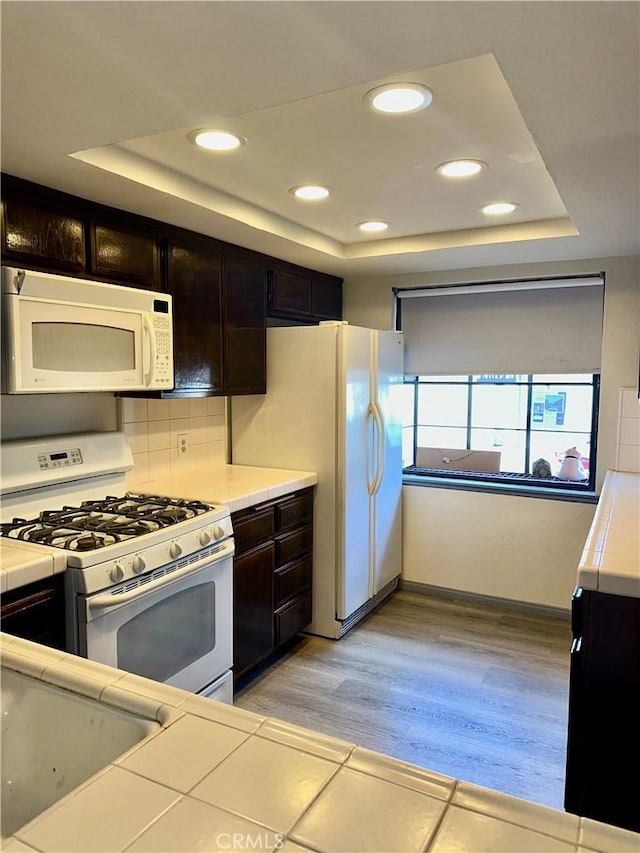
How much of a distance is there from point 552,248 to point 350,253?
1.09 m

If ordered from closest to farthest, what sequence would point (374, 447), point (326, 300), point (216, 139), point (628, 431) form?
point (216, 139) < point (628, 431) < point (374, 447) < point (326, 300)

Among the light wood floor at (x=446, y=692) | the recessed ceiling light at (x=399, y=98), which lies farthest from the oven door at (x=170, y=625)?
the recessed ceiling light at (x=399, y=98)

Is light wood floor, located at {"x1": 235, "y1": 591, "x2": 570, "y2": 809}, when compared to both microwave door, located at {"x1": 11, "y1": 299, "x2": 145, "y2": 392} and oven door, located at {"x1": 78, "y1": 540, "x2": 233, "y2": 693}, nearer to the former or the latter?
oven door, located at {"x1": 78, "y1": 540, "x2": 233, "y2": 693}

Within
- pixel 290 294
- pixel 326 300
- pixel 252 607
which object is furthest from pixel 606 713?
pixel 326 300

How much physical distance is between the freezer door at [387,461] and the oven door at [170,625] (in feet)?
4.36

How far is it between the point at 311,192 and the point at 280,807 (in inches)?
89.1

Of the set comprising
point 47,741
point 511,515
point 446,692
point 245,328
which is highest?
point 245,328

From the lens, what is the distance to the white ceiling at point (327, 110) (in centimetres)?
108

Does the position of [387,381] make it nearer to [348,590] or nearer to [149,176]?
[348,590]

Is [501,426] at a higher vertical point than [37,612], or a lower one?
higher

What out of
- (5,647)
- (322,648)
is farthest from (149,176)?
(322,648)

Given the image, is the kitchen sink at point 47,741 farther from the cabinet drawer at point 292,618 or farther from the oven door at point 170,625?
the cabinet drawer at point 292,618

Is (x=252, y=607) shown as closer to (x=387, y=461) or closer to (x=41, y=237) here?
(x=387, y=461)

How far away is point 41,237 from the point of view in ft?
6.77
